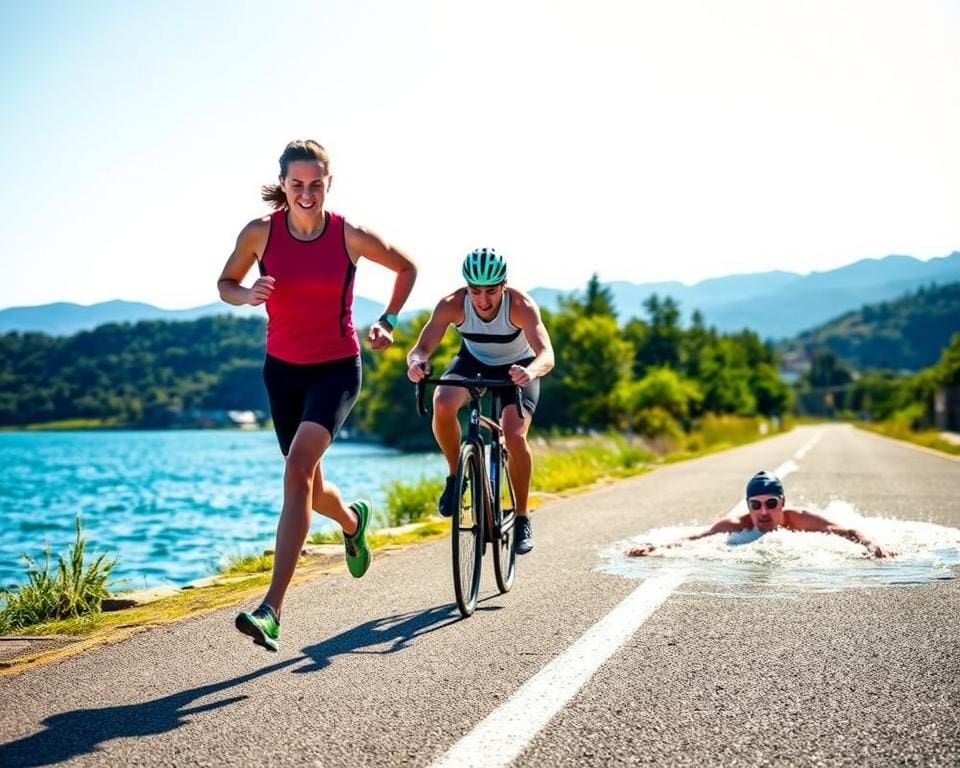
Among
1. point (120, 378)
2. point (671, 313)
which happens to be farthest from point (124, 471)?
point (120, 378)

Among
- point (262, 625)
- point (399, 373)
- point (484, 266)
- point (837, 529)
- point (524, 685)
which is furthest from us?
point (399, 373)

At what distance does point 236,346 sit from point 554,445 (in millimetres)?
145605

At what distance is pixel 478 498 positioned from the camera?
5812mm

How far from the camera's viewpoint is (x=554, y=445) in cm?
2369

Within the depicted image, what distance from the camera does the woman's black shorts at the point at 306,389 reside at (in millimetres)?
4969

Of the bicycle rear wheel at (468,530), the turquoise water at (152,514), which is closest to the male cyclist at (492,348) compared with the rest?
the bicycle rear wheel at (468,530)

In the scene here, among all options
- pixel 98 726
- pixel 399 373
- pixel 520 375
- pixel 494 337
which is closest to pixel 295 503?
pixel 98 726

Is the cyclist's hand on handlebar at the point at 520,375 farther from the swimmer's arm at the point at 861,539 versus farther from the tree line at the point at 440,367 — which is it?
the tree line at the point at 440,367

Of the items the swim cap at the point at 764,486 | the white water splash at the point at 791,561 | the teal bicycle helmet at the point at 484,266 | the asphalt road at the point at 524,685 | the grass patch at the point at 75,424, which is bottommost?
the white water splash at the point at 791,561

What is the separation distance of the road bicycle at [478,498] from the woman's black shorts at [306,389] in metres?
0.44

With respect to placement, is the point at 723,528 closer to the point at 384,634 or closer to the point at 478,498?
the point at 478,498

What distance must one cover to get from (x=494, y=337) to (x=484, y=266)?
0.65m

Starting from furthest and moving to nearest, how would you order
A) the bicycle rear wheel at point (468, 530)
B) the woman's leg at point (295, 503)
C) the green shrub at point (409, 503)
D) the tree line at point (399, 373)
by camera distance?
1. the tree line at point (399, 373)
2. the green shrub at point (409, 503)
3. the bicycle rear wheel at point (468, 530)
4. the woman's leg at point (295, 503)

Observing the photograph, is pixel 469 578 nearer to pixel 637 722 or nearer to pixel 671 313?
pixel 637 722
